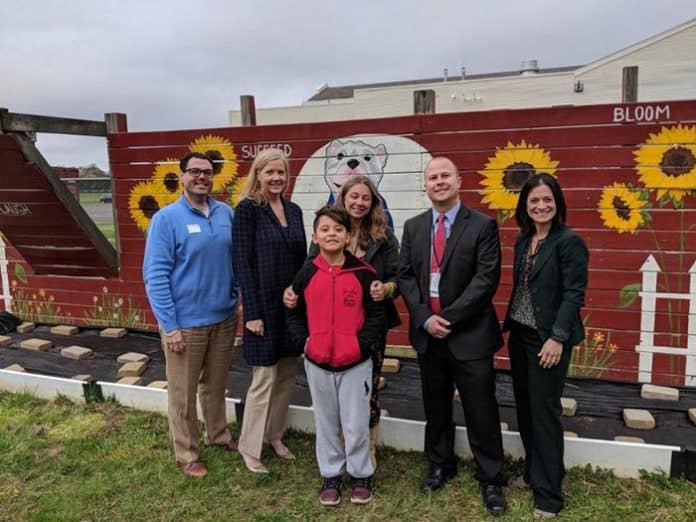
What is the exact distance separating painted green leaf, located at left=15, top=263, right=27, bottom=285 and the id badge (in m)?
5.18

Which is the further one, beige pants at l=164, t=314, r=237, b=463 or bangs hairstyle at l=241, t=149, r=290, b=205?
beige pants at l=164, t=314, r=237, b=463

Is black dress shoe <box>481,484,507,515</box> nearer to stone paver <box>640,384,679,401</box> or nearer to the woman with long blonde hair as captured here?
the woman with long blonde hair

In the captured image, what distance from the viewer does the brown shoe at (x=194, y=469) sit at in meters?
3.13

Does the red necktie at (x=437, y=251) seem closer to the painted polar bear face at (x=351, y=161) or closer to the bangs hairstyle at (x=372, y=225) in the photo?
the bangs hairstyle at (x=372, y=225)

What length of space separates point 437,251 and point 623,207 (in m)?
2.01

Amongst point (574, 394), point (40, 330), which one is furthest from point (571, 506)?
point (40, 330)

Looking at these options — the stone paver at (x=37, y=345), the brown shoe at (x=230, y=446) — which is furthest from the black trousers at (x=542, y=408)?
the stone paver at (x=37, y=345)

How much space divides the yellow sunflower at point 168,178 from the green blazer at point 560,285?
3.74m

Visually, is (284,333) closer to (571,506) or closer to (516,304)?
(516,304)

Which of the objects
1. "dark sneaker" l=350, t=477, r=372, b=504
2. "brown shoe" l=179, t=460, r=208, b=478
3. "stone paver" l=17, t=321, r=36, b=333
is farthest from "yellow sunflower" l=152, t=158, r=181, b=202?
"dark sneaker" l=350, t=477, r=372, b=504

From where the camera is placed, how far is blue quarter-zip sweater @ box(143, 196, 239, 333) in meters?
2.91

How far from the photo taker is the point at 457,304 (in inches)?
103

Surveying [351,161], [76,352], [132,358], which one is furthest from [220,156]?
[76,352]

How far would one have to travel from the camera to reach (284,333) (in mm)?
3053
